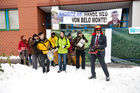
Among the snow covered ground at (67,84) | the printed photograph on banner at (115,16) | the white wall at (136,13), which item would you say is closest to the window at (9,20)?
the snow covered ground at (67,84)

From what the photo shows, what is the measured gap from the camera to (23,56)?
19.0 feet

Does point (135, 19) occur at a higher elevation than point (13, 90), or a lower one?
higher

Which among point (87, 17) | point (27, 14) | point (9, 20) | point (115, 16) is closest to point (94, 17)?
point (87, 17)

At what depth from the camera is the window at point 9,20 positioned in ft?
30.7

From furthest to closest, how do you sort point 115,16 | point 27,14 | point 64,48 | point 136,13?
point 27,14 → point 136,13 → point 115,16 → point 64,48

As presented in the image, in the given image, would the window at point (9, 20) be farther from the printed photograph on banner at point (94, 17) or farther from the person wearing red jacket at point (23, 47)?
the printed photograph on banner at point (94, 17)

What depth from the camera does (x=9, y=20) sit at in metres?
9.52

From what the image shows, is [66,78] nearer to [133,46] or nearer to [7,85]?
[7,85]

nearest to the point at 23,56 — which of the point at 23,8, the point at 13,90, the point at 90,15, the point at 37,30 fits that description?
the point at 13,90

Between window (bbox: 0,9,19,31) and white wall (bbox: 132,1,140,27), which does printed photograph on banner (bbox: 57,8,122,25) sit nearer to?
white wall (bbox: 132,1,140,27)

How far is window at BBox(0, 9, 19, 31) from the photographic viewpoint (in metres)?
9.36

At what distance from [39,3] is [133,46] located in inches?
303

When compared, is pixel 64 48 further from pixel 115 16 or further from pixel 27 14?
pixel 27 14

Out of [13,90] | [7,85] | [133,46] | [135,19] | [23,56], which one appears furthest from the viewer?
[135,19]
